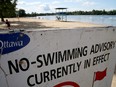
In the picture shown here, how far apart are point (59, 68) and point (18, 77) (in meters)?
0.48

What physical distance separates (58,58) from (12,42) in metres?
0.57

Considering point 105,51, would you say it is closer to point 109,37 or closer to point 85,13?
point 109,37

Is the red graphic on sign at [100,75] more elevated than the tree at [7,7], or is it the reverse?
the tree at [7,7]

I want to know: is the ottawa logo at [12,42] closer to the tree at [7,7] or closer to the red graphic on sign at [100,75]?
the red graphic on sign at [100,75]

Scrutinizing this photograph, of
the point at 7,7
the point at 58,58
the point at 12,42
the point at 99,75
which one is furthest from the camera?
the point at 7,7

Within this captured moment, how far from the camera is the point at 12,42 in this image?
4.79 ft

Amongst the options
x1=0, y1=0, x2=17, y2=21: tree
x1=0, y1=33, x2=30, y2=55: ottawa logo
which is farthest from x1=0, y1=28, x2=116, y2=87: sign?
x1=0, y1=0, x2=17, y2=21: tree

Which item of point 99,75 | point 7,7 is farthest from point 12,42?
point 7,7

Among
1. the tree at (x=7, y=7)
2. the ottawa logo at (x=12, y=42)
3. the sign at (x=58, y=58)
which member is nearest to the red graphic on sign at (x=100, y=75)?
the sign at (x=58, y=58)

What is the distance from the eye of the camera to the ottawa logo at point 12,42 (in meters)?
1.43

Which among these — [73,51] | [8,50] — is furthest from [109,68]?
[8,50]

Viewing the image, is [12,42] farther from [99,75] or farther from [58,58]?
[99,75]

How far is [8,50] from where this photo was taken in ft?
4.80

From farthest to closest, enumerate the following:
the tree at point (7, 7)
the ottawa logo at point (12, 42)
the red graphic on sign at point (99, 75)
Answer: the tree at point (7, 7), the red graphic on sign at point (99, 75), the ottawa logo at point (12, 42)
